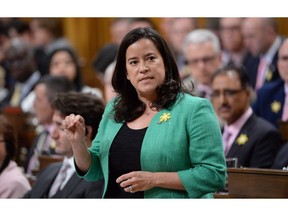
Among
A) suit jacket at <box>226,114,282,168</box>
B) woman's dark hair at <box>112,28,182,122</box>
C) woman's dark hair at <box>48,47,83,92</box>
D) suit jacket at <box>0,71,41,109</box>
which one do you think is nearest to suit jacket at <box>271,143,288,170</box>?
suit jacket at <box>226,114,282,168</box>

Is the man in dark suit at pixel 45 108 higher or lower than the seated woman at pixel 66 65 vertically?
lower

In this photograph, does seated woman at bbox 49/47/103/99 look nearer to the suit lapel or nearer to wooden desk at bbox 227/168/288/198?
the suit lapel

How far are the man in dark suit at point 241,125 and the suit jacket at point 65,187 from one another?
79 cm

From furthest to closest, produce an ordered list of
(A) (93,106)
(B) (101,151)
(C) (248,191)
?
(A) (93,106) → (C) (248,191) → (B) (101,151)

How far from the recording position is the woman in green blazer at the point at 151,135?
208 cm

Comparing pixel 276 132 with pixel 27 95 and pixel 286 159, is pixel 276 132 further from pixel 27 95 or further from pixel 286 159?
pixel 27 95

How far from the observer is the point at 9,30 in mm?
7754

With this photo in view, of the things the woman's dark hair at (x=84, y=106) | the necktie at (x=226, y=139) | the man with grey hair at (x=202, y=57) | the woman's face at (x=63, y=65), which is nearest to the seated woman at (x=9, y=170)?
the woman's dark hair at (x=84, y=106)

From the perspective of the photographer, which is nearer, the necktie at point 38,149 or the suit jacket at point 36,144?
the necktie at point 38,149

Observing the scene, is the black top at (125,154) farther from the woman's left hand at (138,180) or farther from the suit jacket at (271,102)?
the suit jacket at (271,102)

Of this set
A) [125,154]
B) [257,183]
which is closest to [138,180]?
[125,154]

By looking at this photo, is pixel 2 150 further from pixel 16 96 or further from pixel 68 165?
pixel 16 96
